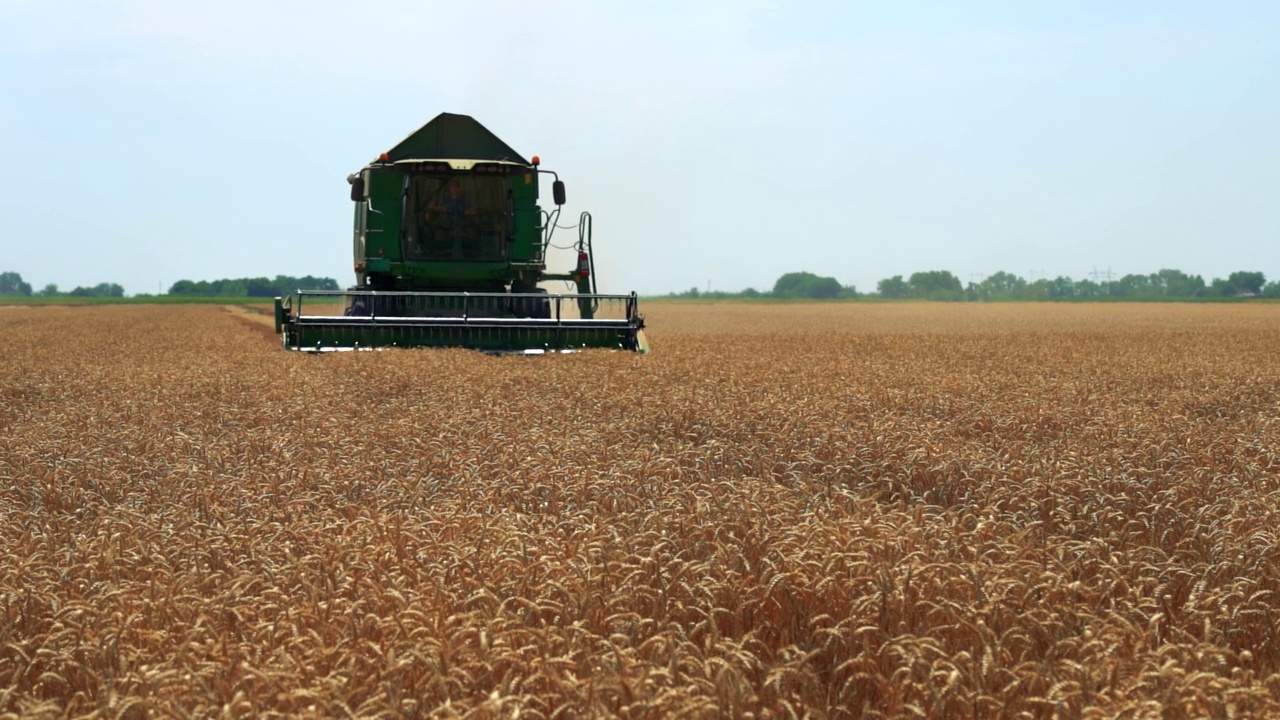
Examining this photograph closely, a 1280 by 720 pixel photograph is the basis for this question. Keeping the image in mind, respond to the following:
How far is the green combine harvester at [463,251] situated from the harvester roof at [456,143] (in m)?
0.01

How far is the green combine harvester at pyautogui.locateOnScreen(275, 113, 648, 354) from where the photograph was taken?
1587cm

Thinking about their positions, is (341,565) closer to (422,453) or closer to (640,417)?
(422,453)

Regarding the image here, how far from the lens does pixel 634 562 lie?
4020mm

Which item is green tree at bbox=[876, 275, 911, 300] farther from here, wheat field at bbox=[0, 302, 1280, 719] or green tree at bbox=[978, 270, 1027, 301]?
wheat field at bbox=[0, 302, 1280, 719]

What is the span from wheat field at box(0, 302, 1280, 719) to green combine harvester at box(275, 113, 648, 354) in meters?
6.51

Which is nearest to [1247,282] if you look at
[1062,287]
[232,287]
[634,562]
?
[1062,287]

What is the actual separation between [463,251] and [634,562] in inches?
520

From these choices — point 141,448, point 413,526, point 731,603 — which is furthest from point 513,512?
point 141,448

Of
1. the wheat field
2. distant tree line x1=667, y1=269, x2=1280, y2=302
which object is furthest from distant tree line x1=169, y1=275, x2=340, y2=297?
the wheat field

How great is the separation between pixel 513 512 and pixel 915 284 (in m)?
162

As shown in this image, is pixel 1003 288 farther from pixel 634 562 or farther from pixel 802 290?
pixel 634 562

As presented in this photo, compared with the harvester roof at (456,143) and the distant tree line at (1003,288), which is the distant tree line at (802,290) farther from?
the harvester roof at (456,143)

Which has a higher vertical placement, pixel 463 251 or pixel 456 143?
pixel 456 143

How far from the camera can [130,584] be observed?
374cm
